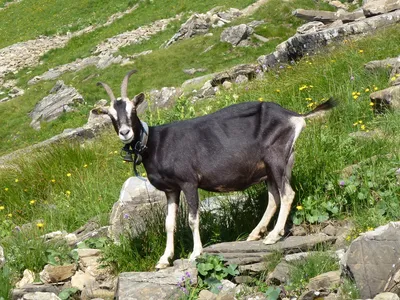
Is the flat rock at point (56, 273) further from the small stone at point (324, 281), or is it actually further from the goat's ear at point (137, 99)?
the small stone at point (324, 281)

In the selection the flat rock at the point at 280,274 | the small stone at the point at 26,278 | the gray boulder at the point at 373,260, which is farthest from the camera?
the small stone at the point at 26,278

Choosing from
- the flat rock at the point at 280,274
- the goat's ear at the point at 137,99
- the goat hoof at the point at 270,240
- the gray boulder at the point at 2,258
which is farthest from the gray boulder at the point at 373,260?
the gray boulder at the point at 2,258

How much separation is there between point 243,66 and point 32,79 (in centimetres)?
1869

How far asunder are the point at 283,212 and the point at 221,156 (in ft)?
3.21

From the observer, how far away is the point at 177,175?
8.09 m

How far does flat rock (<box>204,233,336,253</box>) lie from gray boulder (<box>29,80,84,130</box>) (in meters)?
23.9

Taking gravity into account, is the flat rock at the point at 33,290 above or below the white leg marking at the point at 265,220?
below

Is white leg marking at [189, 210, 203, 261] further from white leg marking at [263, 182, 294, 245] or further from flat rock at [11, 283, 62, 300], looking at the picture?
flat rock at [11, 283, 62, 300]

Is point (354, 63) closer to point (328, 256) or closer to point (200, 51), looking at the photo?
point (328, 256)

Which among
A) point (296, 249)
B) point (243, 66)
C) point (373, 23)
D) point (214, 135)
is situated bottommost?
point (243, 66)

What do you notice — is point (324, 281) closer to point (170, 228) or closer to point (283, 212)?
point (283, 212)

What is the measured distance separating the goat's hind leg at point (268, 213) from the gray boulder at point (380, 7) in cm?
1594

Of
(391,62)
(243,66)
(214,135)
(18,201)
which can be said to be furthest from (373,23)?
(214,135)

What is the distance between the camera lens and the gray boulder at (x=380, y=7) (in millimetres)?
22750
